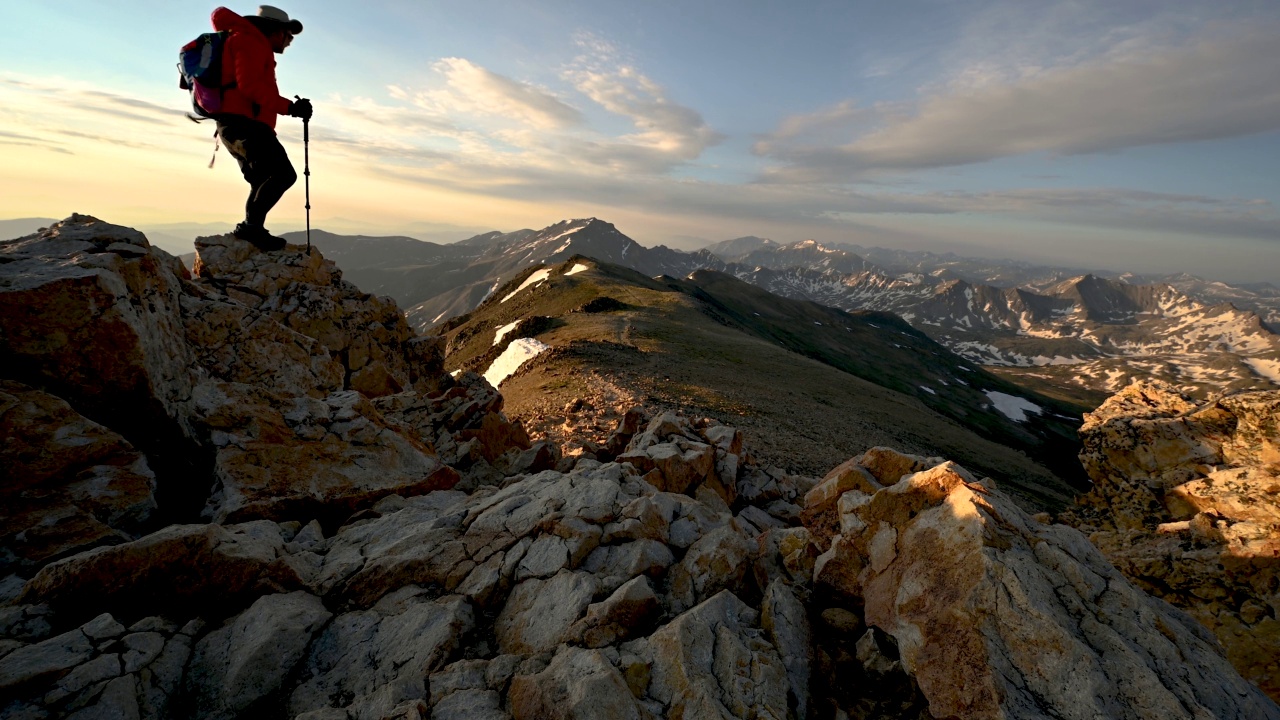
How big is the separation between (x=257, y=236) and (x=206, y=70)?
6.26 meters

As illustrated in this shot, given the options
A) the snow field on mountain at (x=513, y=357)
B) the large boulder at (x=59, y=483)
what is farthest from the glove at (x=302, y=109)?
the snow field on mountain at (x=513, y=357)

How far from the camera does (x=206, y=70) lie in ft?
43.0

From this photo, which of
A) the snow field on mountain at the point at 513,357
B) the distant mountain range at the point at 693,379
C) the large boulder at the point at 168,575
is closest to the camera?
the large boulder at the point at 168,575

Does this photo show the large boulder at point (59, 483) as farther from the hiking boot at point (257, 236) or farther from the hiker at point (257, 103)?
the hiking boot at point (257, 236)

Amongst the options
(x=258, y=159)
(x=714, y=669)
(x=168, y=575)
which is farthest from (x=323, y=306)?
(x=714, y=669)

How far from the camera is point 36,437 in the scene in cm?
873

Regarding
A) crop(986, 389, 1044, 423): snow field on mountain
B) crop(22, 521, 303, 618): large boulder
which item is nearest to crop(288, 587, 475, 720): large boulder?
crop(22, 521, 303, 618): large boulder

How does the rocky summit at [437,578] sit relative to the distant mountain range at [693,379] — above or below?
above

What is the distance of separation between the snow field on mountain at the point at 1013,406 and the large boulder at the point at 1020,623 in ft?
567

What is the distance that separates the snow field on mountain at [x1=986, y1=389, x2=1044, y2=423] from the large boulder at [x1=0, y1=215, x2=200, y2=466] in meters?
183

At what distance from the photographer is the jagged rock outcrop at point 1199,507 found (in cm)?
1348

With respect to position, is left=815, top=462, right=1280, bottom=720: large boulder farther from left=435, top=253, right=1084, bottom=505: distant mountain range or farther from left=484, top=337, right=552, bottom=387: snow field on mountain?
left=484, top=337, right=552, bottom=387: snow field on mountain

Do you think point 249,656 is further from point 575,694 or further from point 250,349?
point 250,349

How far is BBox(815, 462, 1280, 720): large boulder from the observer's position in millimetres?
6812
